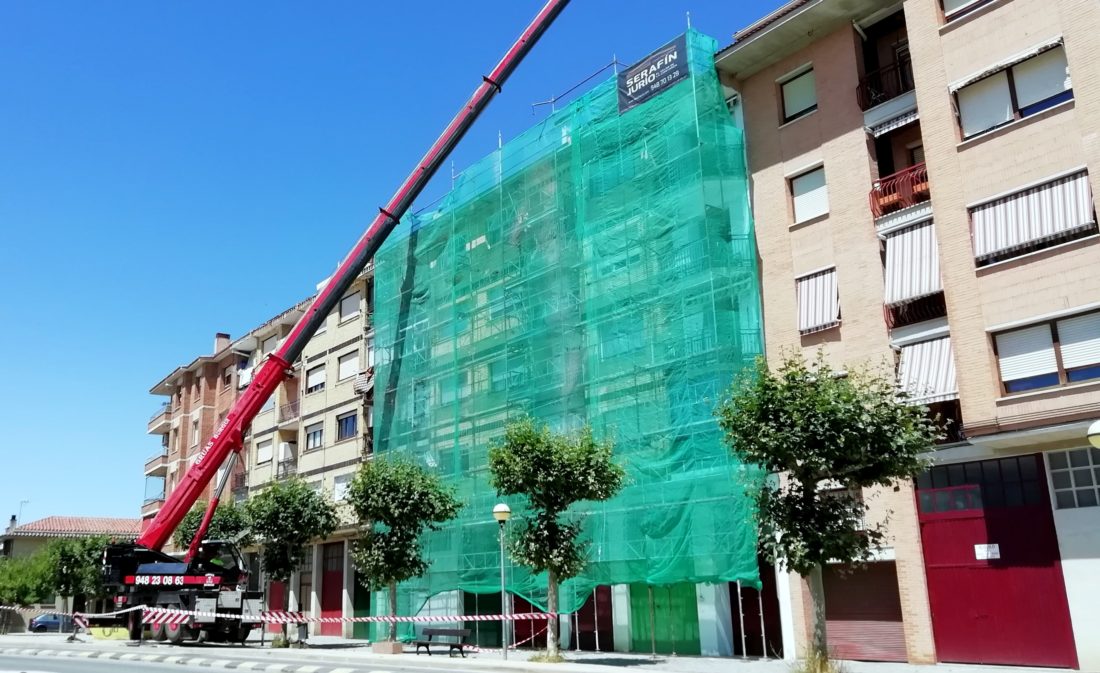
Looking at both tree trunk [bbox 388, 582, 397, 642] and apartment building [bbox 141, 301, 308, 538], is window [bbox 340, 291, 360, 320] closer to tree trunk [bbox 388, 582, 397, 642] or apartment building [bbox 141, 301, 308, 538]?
apartment building [bbox 141, 301, 308, 538]

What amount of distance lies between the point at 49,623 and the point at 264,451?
20.3 m

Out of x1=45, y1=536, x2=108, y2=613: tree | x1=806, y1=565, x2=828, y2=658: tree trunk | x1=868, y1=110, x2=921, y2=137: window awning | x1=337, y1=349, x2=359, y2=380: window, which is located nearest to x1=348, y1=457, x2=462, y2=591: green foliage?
x1=337, y1=349, x2=359, y2=380: window

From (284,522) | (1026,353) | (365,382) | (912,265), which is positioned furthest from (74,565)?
(1026,353)

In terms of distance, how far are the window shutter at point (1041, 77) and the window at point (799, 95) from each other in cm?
545

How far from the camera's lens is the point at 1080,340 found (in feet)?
55.5

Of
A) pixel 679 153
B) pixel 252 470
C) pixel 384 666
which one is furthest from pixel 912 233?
pixel 252 470

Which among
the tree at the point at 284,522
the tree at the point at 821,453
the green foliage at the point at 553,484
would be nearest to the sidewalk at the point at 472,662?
the green foliage at the point at 553,484

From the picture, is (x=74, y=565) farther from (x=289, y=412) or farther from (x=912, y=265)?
(x=912, y=265)

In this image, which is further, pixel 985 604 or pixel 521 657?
pixel 521 657

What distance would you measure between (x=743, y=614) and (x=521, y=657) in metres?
5.33

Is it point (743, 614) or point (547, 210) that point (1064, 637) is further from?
point (547, 210)

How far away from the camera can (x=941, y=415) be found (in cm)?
1934

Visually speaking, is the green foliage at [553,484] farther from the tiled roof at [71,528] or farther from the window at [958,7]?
the tiled roof at [71,528]

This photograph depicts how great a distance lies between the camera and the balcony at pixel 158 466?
2275 inches
